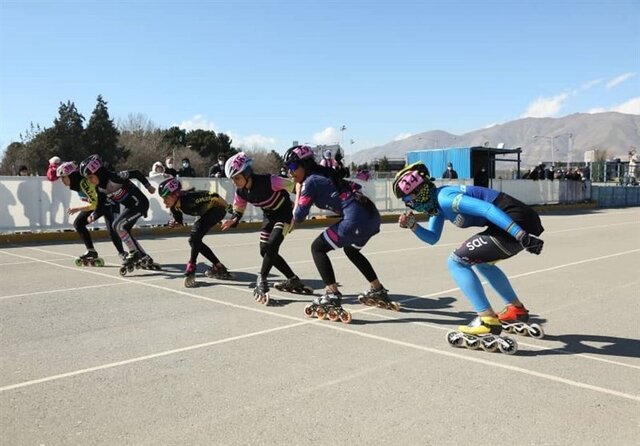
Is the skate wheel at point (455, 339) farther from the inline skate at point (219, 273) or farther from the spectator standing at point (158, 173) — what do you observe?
the spectator standing at point (158, 173)

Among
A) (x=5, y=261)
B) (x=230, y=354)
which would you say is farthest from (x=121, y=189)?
(x=230, y=354)

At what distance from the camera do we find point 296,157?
22.9ft

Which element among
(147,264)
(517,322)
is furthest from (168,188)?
(517,322)

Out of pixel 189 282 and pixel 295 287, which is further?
pixel 189 282

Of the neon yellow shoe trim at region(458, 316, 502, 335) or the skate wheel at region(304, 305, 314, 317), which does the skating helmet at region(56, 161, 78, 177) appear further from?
the neon yellow shoe trim at region(458, 316, 502, 335)

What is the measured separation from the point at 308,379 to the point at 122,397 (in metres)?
1.45

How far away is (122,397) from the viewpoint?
436 cm

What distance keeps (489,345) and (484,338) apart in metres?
0.08

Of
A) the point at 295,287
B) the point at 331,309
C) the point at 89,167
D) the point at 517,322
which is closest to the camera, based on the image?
the point at 517,322

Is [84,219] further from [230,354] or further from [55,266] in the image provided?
[230,354]

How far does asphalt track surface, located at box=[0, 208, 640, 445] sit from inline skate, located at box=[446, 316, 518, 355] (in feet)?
0.25

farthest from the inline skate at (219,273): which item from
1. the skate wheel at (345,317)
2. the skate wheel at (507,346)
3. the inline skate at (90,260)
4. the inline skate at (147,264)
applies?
the skate wheel at (507,346)

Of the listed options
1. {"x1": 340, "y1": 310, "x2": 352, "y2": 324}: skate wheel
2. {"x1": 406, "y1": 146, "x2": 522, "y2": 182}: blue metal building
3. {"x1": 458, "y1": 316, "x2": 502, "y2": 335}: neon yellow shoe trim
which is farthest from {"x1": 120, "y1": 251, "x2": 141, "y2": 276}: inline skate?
{"x1": 406, "y1": 146, "x2": 522, "y2": 182}: blue metal building

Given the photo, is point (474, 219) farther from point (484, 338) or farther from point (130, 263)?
point (130, 263)
